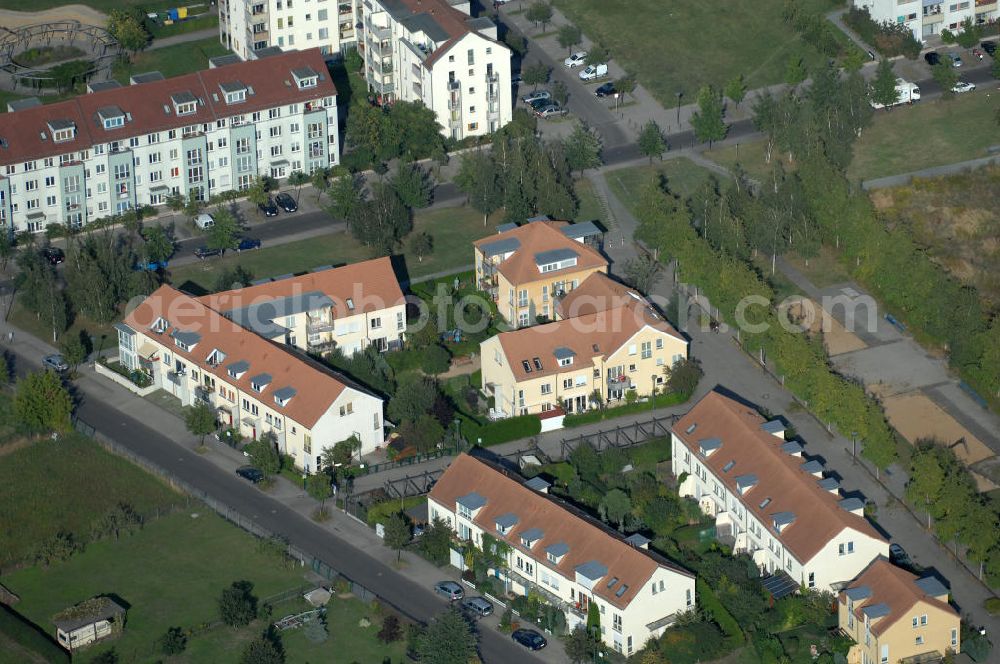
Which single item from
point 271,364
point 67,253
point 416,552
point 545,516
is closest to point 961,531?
point 545,516

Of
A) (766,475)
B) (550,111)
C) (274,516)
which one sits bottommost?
(274,516)

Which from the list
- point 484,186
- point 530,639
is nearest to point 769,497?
point 530,639

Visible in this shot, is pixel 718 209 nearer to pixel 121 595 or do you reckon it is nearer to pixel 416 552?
pixel 416 552

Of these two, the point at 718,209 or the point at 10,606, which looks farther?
the point at 718,209

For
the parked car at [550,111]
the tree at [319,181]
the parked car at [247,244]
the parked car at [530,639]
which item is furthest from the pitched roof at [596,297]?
the parked car at [550,111]

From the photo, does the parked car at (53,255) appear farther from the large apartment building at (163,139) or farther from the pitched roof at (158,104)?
the pitched roof at (158,104)

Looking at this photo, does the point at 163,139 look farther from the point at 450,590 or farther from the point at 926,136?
the point at 926,136

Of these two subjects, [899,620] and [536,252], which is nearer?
[899,620]

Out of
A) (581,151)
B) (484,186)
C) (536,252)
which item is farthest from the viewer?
(581,151)
